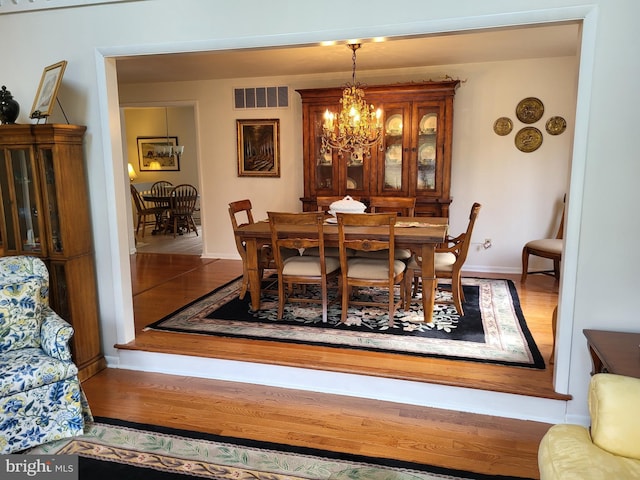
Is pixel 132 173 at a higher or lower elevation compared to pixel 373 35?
lower

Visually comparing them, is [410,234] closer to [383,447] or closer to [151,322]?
[383,447]

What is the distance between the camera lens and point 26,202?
9.71 feet

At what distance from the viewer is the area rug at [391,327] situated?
10.2 feet

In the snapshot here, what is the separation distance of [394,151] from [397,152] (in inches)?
1.4

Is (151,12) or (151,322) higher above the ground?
(151,12)

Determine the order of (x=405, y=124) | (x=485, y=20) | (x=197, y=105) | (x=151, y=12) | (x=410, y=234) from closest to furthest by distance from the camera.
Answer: (x=485, y=20), (x=151, y=12), (x=410, y=234), (x=405, y=124), (x=197, y=105)

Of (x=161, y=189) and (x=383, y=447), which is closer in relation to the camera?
(x=383, y=447)

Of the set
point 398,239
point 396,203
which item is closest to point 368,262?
point 398,239

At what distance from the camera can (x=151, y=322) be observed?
12.1 feet

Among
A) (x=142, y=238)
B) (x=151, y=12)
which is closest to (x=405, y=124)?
(x=151, y=12)

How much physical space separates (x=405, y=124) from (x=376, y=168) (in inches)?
22.7

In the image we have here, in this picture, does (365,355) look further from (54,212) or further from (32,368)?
(54,212)

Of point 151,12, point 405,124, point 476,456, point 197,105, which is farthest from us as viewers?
point 197,105

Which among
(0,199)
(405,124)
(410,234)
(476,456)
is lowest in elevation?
(476,456)
